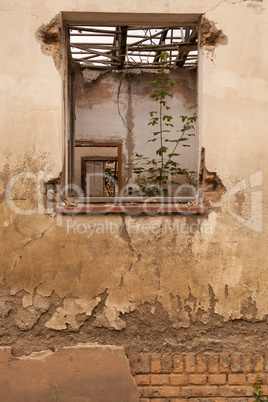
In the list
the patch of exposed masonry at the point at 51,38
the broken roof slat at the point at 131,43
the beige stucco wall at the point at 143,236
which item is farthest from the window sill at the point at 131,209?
the broken roof slat at the point at 131,43

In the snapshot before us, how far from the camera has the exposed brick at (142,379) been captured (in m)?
3.13

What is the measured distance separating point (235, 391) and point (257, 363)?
10.8 inches

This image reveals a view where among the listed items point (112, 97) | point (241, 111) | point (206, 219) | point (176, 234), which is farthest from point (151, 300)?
point (112, 97)

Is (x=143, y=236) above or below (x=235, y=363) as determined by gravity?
above

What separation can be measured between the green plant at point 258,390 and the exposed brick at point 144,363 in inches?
33.3

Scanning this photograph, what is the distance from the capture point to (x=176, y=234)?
317cm

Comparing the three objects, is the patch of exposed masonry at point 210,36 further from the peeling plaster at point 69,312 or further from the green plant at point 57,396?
the green plant at point 57,396

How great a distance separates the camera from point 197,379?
3.16 meters

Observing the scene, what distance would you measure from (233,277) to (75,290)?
4.02ft

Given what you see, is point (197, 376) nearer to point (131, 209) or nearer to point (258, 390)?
point (258, 390)

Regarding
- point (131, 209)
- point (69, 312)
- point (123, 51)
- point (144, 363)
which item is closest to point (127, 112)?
point (123, 51)

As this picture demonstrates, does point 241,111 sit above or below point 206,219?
above

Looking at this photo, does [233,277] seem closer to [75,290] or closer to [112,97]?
[75,290]

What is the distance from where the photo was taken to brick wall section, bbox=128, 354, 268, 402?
314cm
